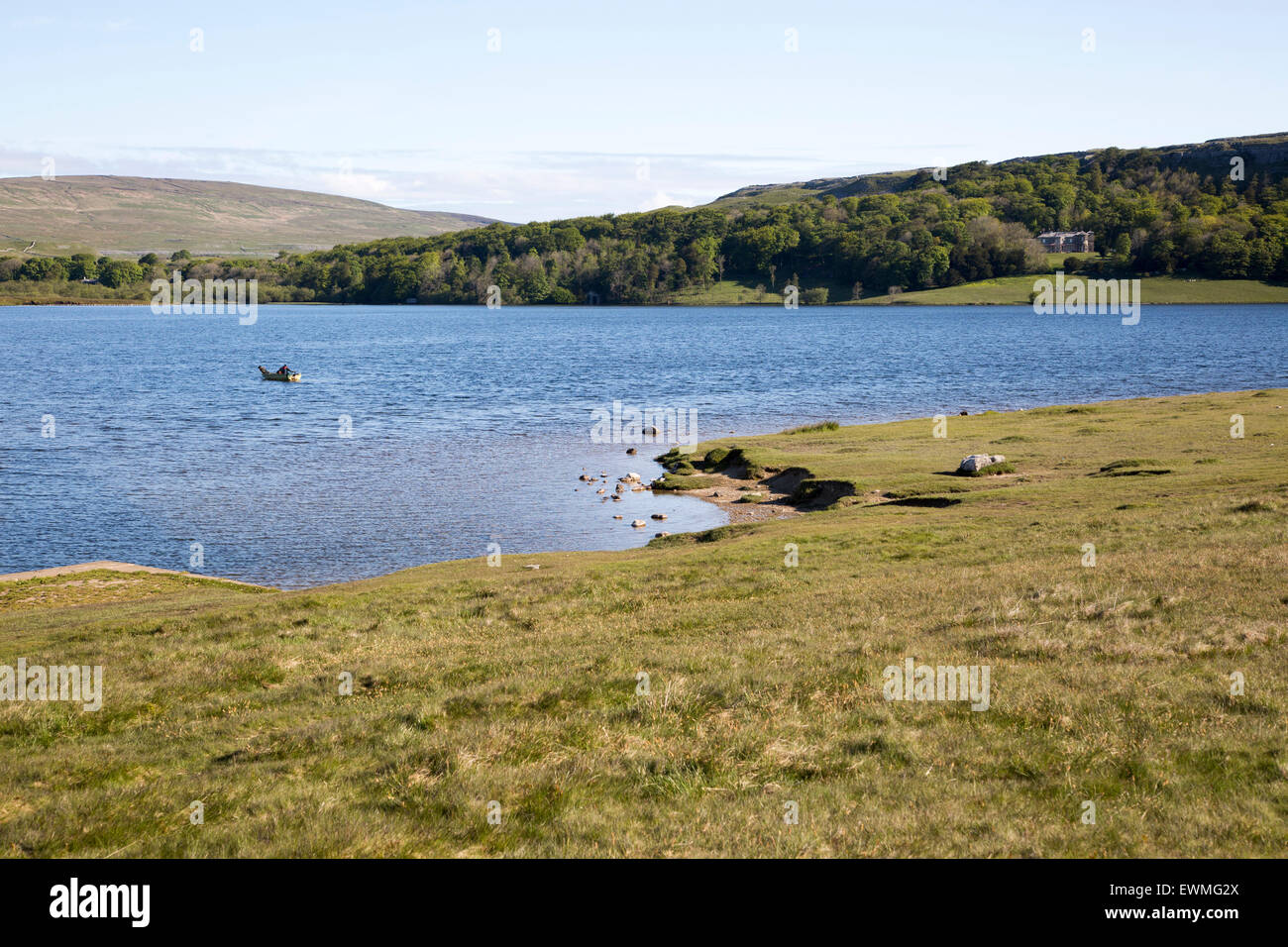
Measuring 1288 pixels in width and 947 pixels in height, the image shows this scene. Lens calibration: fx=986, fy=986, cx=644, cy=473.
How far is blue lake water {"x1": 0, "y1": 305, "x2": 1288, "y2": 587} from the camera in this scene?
4212 cm

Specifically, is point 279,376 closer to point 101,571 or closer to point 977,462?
point 101,571

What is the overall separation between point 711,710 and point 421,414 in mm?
72042

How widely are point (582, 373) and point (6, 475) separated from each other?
68958 mm

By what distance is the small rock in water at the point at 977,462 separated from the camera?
138 feet

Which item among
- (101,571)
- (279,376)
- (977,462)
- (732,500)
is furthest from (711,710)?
(279,376)

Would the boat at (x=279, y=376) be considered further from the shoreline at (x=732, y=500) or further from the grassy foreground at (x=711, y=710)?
the grassy foreground at (x=711, y=710)

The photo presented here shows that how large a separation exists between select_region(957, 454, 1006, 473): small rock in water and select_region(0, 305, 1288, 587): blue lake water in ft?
35.1

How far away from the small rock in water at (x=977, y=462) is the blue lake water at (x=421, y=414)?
35.1 ft

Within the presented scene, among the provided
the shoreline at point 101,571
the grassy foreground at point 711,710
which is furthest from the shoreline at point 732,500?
the grassy foreground at point 711,710

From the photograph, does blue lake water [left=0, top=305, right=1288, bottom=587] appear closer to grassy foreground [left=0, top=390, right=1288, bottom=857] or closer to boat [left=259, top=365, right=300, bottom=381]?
boat [left=259, top=365, right=300, bottom=381]

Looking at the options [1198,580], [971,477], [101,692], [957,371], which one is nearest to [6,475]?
[101,692]

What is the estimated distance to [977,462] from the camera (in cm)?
4228

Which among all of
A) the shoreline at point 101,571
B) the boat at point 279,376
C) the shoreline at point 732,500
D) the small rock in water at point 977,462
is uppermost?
the boat at point 279,376

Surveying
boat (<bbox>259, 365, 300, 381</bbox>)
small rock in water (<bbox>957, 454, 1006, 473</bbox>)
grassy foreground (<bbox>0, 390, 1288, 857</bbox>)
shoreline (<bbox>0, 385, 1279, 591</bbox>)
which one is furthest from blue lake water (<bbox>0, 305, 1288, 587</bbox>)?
grassy foreground (<bbox>0, 390, 1288, 857</bbox>)
